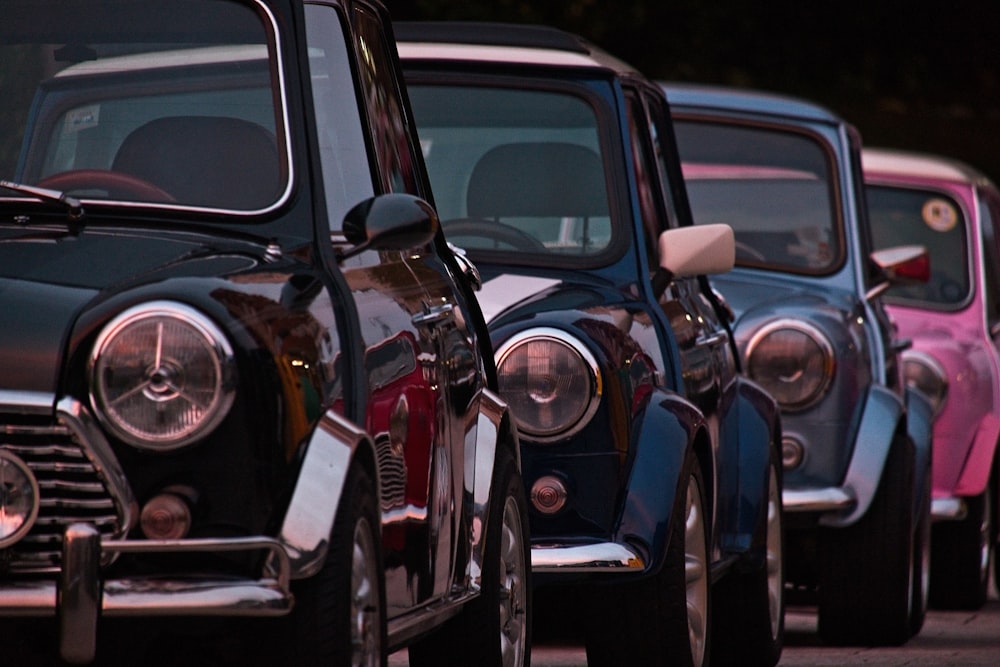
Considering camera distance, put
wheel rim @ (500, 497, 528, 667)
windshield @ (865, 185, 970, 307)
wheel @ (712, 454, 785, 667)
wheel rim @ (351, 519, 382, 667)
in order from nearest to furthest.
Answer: wheel rim @ (351, 519, 382, 667) → wheel rim @ (500, 497, 528, 667) → wheel @ (712, 454, 785, 667) → windshield @ (865, 185, 970, 307)

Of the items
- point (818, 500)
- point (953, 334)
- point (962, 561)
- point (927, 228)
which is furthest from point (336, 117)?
point (927, 228)

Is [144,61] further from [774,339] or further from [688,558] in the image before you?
[774,339]

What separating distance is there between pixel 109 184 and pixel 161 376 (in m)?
1.03

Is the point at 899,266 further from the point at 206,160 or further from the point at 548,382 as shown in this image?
the point at 206,160

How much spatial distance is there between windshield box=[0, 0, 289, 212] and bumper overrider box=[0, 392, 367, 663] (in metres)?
0.95

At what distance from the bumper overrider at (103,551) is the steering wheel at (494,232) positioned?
10.6ft

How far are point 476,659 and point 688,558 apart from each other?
1.40m

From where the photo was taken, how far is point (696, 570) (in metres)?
7.43

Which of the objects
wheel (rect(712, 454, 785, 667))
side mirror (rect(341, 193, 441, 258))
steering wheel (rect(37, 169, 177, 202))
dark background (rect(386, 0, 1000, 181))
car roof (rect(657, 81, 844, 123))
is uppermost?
steering wheel (rect(37, 169, 177, 202))

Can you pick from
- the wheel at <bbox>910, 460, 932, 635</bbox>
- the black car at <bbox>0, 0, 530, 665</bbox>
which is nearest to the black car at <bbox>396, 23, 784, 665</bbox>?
the black car at <bbox>0, 0, 530, 665</bbox>

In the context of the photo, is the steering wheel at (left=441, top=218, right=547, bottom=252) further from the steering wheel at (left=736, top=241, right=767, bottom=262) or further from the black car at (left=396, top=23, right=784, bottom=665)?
the steering wheel at (left=736, top=241, right=767, bottom=262)

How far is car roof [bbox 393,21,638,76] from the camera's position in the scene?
802 centimetres

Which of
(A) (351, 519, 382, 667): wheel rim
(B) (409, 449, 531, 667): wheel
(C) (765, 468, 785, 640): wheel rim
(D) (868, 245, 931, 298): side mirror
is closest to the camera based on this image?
(A) (351, 519, 382, 667): wheel rim

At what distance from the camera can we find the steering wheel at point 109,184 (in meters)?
5.38
